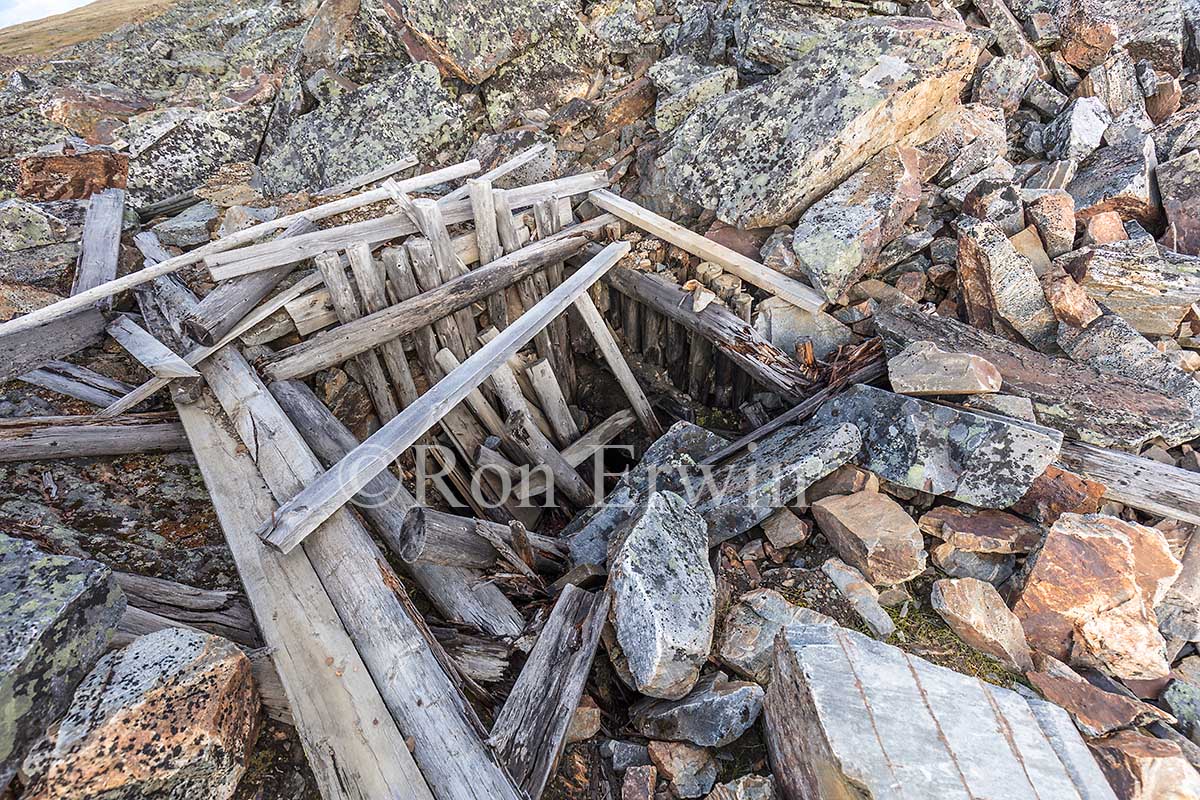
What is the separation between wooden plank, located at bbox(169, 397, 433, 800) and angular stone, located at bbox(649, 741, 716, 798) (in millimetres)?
896

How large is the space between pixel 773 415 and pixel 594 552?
1978mm

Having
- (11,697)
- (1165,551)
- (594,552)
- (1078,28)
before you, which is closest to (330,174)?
(594,552)

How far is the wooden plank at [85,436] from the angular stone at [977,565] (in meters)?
4.27

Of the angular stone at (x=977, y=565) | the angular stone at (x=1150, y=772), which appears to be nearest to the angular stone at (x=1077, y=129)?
the angular stone at (x=977, y=565)

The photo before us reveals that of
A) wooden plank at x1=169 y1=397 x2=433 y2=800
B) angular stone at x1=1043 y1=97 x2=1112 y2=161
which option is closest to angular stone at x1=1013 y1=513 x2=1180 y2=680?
wooden plank at x1=169 y1=397 x2=433 y2=800

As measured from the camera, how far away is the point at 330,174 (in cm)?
538

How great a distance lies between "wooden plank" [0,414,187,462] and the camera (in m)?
3.16

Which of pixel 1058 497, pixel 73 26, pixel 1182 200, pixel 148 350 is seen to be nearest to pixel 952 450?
pixel 1058 497

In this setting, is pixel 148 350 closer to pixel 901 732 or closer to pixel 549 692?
pixel 549 692

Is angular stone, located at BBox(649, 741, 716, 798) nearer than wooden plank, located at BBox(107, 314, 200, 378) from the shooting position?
Yes

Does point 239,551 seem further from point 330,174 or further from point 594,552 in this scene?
point 330,174

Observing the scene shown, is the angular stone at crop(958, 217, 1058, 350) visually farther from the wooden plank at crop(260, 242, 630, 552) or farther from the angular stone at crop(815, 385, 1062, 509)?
the wooden plank at crop(260, 242, 630, 552)

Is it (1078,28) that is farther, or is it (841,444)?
(1078,28)

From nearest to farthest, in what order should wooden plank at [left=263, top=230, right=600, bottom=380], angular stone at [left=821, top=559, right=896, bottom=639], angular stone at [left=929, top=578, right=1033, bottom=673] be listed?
angular stone at [left=929, top=578, right=1033, bottom=673] < angular stone at [left=821, top=559, right=896, bottom=639] < wooden plank at [left=263, top=230, right=600, bottom=380]
